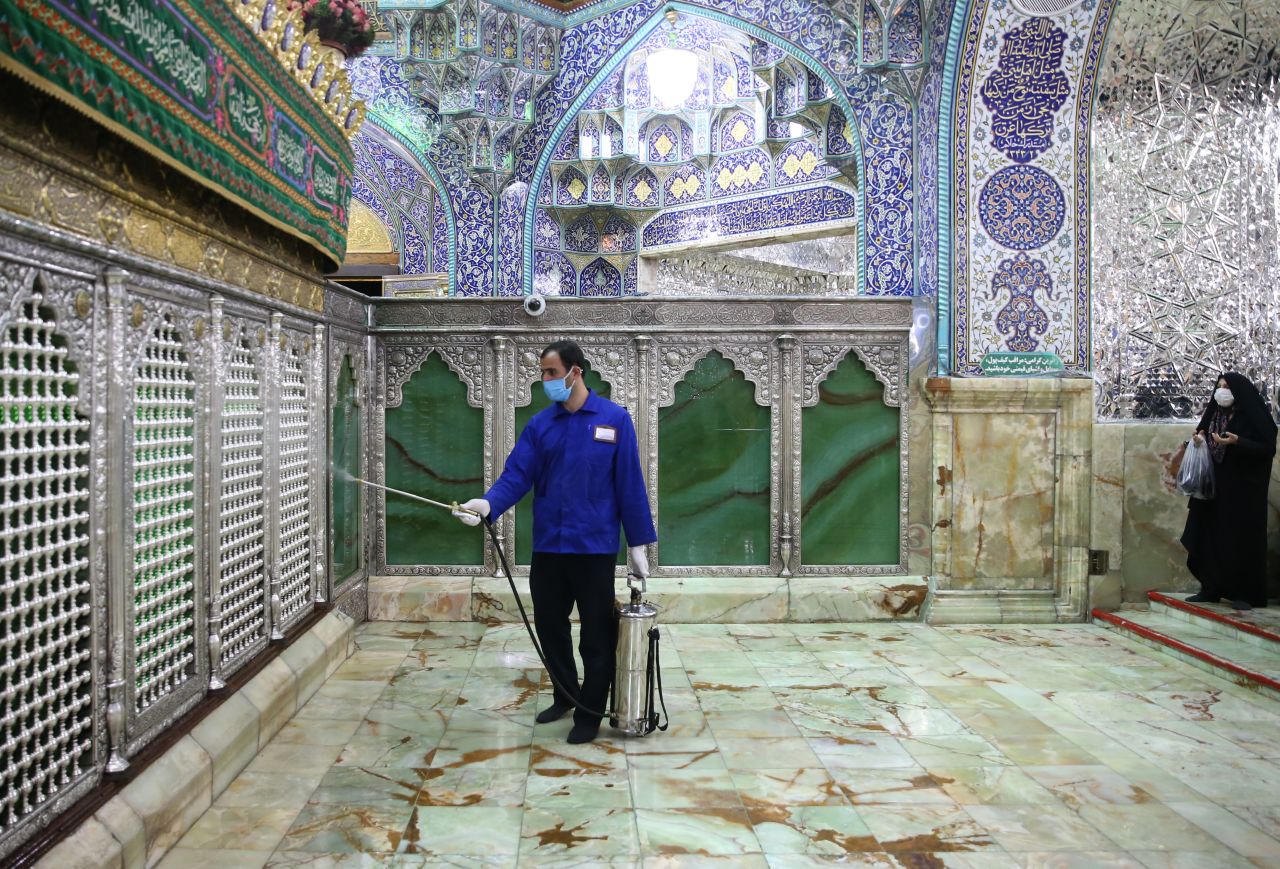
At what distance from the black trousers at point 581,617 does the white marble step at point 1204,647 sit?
2918 mm

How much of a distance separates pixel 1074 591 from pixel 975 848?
347 cm

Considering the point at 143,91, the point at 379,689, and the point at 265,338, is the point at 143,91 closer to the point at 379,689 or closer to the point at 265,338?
the point at 265,338

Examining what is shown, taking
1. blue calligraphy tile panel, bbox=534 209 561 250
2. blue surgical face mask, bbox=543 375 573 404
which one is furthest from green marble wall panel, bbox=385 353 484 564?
blue calligraphy tile panel, bbox=534 209 561 250

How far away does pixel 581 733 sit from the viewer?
11.6 feet

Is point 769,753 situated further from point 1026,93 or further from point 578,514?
point 1026,93

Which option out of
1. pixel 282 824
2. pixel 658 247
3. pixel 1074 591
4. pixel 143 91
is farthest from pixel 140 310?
pixel 658 247

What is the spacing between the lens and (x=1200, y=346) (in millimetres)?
5914

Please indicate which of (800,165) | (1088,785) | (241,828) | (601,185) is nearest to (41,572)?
(241,828)

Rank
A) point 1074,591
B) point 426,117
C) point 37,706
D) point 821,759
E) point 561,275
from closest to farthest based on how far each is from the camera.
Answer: point 37,706 < point 821,759 < point 1074,591 < point 426,117 < point 561,275

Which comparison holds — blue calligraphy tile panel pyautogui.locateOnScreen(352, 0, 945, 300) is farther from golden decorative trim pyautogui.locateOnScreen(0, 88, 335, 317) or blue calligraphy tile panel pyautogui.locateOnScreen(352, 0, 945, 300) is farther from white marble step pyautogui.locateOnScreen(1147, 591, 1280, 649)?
golden decorative trim pyautogui.locateOnScreen(0, 88, 335, 317)

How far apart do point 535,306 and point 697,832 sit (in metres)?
3.61

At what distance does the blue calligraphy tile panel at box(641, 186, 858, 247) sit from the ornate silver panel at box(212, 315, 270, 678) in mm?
5999

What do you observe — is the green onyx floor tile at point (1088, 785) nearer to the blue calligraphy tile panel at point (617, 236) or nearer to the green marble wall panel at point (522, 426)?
the green marble wall panel at point (522, 426)

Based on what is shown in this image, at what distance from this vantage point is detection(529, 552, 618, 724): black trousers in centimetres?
361
